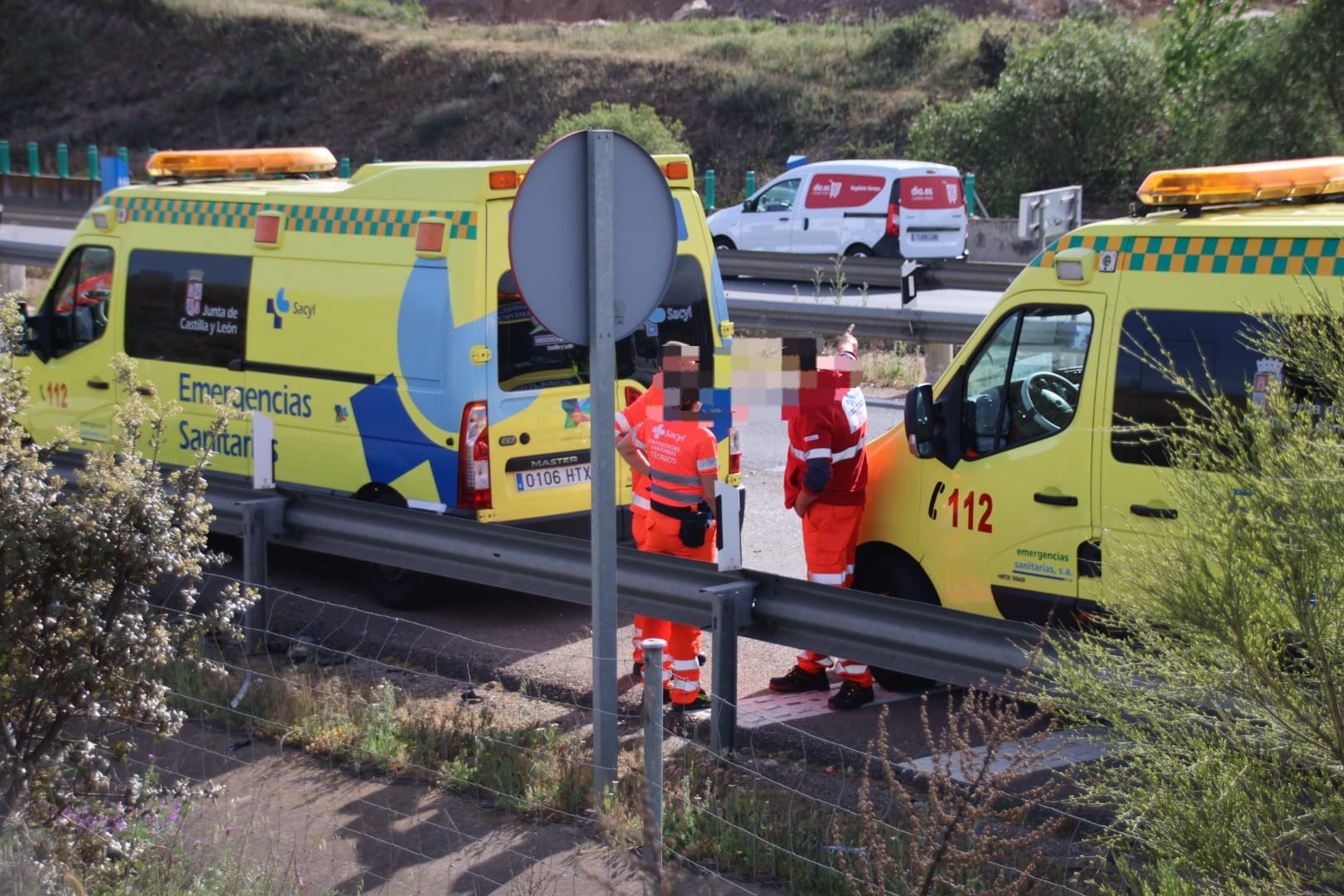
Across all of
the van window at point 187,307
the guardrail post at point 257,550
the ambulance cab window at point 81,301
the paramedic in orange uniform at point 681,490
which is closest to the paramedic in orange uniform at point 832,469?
the paramedic in orange uniform at point 681,490

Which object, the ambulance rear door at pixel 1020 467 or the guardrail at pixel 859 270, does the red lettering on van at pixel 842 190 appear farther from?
the ambulance rear door at pixel 1020 467

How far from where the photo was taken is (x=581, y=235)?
4551 millimetres

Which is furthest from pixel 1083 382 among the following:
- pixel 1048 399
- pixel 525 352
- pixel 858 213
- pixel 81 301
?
→ pixel 858 213

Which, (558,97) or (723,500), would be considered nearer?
(723,500)

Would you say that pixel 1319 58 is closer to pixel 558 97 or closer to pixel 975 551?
pixel 975 551

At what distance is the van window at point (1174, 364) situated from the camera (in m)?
5.42

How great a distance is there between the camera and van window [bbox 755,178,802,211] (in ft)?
81.0

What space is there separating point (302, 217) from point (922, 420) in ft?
12.3

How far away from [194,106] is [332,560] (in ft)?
154

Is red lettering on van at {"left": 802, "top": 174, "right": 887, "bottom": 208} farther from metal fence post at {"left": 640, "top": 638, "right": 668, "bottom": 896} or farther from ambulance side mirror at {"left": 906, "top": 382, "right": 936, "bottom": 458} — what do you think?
metal fence post at {"left": 640, "top": 638, "right": 668, "bottom": 896}

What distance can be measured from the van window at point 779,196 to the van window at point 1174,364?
1930 cm

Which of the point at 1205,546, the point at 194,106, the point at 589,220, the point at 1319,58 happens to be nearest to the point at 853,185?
the point at 1319,58

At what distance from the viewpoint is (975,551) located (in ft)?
20.7

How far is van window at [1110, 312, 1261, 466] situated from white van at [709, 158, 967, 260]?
1755cm
